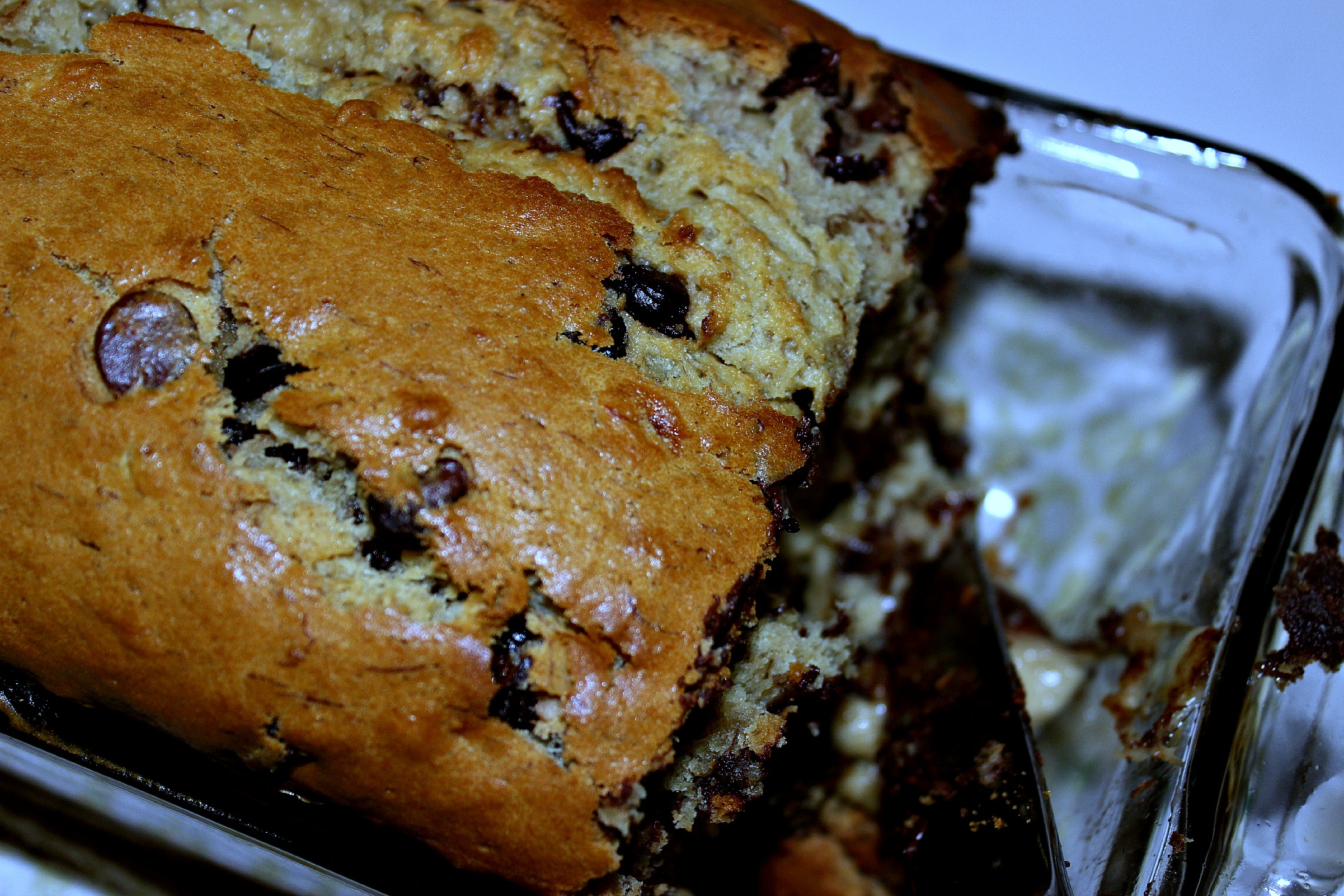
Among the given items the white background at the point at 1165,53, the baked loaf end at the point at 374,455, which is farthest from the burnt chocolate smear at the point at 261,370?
the white background at the point at 1165,53

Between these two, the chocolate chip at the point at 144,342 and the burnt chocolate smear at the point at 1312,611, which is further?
the burnt chocolate smear at the point at 1312,611

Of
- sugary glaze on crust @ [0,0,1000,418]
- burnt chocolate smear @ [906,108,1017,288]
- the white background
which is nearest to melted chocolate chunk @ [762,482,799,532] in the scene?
sugary glaze on crust @ [0,0,1000,418]

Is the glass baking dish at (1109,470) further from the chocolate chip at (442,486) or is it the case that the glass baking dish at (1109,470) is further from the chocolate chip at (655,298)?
the chocolate chip at (655,298)

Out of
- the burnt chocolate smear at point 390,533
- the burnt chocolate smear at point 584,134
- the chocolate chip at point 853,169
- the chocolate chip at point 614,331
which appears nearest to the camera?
the burnt chocolate smear at point 390,533

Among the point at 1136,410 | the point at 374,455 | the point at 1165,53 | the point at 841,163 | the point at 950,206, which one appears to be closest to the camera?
the point at 374,455

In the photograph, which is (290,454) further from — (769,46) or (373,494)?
(769,46)

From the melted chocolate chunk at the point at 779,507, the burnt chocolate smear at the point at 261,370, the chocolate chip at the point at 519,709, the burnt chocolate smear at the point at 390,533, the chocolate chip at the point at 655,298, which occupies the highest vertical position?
the chocolate chip at the point at 655,298

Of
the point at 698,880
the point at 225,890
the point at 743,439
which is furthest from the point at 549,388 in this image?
the point at 698,880

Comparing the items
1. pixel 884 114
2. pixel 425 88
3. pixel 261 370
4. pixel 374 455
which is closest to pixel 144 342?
pixel 261 370
